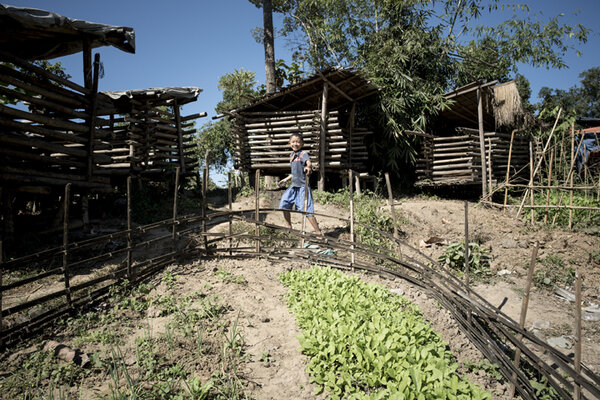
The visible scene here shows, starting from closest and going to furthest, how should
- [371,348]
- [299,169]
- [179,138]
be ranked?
1. [371,348]
2. [299,169]
3. [179,138]

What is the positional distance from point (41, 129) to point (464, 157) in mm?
11897

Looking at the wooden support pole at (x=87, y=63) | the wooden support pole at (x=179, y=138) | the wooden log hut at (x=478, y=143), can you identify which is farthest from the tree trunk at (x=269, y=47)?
the wooden support pole at (x=87, y=63)

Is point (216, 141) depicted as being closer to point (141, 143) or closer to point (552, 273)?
point (141, 143)

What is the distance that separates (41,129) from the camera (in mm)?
5605

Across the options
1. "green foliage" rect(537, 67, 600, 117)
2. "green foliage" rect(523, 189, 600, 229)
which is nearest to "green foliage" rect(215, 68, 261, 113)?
"green foliage" rect(523, 189, 600, 229)

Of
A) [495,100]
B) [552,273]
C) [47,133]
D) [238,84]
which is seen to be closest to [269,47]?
[238,84]

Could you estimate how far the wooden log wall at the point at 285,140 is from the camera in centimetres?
1088

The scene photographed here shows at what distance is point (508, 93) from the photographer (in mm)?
10695

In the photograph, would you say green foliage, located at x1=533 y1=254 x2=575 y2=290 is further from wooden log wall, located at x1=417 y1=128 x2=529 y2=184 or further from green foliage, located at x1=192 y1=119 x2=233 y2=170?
green foliage, located at x1=192 y1=119 x2=233 y2=170

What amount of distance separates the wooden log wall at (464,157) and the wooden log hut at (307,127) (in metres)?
2.46

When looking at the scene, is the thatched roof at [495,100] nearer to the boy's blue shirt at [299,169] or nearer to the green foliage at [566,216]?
the green foliage at [566,216]

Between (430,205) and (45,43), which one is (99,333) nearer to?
(45,43)

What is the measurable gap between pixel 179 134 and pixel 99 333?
32.9ft

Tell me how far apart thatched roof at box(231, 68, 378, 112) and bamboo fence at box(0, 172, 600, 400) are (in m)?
5.31
